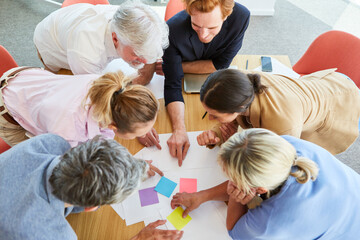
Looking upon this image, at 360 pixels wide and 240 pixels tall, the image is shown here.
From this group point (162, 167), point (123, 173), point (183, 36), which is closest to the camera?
point (123, 173)

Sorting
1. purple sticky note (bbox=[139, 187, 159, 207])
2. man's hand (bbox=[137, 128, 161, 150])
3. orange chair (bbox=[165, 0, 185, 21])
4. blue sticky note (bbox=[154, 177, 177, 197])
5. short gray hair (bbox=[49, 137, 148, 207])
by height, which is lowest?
purple sticky note (bbox=[139, 187, 159, 207])

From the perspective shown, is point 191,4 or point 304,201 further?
point 191,4

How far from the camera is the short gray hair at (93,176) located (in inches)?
29.4

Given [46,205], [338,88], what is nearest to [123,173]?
[46,205]

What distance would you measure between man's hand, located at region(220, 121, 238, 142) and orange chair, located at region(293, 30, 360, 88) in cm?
86

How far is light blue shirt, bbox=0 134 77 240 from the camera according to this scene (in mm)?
746

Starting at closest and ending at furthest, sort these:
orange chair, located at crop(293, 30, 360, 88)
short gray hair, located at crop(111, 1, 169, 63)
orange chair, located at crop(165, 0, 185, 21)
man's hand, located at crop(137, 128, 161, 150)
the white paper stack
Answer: the white paper stack, short gray hair, located at crop(111, 1, 169, 63), man's hand, located at crop(137, 128, 161, 150), orange chair, located at crop(293, 30, 360, 88), orange chair, located at crop(165, 0, 185, 21)

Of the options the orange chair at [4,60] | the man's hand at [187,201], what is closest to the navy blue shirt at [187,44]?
the man's hand at [187,201]

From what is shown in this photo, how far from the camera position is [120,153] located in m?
0.82

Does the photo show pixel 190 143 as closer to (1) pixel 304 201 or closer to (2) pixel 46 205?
(1) pixel 304 201

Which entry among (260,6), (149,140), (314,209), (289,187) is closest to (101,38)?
(149,140)

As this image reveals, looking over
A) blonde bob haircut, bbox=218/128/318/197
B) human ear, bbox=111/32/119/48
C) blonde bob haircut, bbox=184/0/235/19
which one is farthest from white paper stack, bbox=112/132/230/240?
blonde bob haircut, bbox=184/0/235/19

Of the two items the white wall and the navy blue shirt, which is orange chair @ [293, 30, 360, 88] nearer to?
the navy blue shirt

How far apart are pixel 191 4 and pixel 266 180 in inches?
35.5
